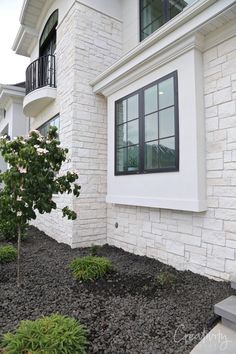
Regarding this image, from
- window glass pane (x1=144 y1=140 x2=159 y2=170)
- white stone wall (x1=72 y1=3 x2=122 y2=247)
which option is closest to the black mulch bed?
white stone wall (x1=72 y1=3 x2=122 y2=247)

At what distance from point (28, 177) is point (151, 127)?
2.16 m

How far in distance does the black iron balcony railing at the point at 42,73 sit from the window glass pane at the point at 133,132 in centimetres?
288

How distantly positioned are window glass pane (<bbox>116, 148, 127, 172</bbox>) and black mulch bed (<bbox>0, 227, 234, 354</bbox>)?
1.73m

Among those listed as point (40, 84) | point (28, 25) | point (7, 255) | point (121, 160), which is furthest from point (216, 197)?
point (28, 25)

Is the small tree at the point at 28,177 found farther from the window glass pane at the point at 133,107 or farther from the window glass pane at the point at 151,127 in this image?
the window glass pane at the point at 133,107

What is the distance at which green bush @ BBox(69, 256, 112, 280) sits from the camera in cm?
341

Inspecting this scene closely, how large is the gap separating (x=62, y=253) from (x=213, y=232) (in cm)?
280

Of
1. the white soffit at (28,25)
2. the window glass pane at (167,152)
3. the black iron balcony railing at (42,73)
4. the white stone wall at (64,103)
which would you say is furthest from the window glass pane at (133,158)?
the white soffit at (28,25)

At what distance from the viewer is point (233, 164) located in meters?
3.12

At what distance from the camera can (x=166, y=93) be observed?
385 cm

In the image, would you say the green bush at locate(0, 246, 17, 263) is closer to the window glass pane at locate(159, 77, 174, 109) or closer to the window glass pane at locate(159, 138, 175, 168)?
the window glass pane at locate(159, 138, 175, 168)

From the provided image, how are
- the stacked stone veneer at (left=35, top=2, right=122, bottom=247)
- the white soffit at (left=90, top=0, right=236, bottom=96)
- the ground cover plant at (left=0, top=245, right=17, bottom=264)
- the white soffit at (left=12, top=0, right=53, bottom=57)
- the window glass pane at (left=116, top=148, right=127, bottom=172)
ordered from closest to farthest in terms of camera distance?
the white soffit at (left=90, top=0, right=236, bottom=96) < the ground cover plant at (left=0, top=245, right=17, bottom=264) < the window glass pane at (left=116, top=148, right=127, bottom=172) < the stacked stone veneer at (left=35, top=2, right=122, bottom=247) < the white soffit at (left=12, top=0, right=53, bottom=57)

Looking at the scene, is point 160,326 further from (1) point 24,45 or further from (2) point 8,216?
(1) point 24,45

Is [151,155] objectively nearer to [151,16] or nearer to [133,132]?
[133,132]
